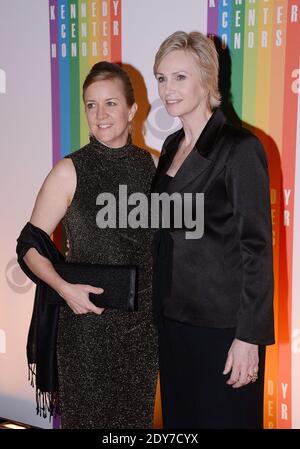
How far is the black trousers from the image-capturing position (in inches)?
63.7

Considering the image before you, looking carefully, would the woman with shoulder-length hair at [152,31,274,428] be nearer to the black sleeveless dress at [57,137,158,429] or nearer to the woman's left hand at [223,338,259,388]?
the woman's left hand at [223,338,259,388]

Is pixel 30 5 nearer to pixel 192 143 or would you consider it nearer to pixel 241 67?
pixel 241 67

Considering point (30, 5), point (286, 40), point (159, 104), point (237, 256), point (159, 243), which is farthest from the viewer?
point (30, 5)

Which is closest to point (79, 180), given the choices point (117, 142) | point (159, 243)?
point (117, 142)

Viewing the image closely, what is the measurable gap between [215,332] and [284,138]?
0.93 metres

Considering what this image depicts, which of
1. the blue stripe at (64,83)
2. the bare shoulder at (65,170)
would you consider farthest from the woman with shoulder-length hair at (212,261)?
the blue stripe at (64,83)

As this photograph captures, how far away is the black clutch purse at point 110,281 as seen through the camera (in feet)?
5.51

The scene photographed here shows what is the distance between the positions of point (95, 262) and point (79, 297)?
0.40ft

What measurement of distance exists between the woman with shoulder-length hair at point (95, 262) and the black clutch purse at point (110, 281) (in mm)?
17

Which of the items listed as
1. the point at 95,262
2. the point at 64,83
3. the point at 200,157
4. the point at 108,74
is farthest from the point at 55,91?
the point at 200,157

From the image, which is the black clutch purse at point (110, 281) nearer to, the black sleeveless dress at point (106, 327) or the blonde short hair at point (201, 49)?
the black sleeveless dress at point (106, 327)

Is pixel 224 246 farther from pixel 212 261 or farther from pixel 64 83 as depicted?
pixel 64 83

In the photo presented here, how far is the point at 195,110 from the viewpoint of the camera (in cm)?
166

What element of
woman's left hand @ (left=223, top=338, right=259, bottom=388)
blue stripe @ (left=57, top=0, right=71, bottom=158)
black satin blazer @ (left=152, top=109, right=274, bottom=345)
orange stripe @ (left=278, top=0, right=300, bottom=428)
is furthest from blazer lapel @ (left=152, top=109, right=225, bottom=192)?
blue stripe @ (left=57, top=0, right=71, bottom=158)
